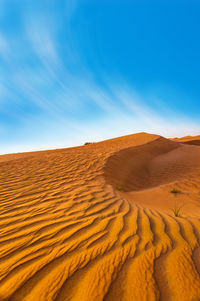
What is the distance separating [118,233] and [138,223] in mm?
489

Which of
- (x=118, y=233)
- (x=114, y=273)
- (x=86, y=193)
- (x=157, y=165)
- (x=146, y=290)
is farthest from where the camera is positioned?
(x=157, y=165)

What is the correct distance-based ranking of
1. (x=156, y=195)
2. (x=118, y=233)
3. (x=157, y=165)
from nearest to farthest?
(x=118, y=233)
(x=156, y=195)
(x=157, y=165)

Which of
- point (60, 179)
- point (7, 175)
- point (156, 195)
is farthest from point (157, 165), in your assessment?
point (7, 175)

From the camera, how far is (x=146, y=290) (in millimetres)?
1293

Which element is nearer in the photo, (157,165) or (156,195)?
(156,195)

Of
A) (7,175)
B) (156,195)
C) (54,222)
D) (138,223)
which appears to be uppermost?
(7,175)

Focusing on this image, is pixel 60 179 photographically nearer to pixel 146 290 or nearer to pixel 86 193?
pixel 86 193

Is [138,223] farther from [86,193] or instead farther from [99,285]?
[86,193]

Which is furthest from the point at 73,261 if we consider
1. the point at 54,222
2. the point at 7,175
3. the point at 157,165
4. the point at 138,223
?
Result: the point at 157,165

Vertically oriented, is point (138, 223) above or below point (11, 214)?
below

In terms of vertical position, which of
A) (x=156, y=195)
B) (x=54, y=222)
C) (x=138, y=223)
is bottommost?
(x=156, y=195)

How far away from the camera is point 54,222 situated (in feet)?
7.88

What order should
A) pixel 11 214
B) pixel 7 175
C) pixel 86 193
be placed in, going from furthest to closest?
pixel 7 175 < pixel 86 193 < pixel 11 214

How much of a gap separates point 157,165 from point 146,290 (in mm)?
7597
